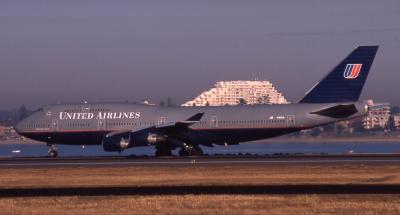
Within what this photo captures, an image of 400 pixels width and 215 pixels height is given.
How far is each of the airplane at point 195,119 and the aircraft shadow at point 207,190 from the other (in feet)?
89.2

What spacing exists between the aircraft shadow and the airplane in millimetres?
27193

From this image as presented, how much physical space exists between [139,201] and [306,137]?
120 meters

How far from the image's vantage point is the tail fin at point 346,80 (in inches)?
2424

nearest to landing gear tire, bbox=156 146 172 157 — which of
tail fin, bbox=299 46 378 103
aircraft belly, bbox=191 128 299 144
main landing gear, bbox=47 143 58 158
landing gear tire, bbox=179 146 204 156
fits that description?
landing gear tire, bbox=179 146 204 156

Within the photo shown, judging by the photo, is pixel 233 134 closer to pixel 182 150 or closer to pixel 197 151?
pixel 197 151

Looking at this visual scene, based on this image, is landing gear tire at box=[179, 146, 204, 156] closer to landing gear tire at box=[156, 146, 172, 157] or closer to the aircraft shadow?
landing gear tire at box=[156, 146, 172, 157]

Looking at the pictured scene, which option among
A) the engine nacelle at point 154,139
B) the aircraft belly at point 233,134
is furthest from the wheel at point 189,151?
the engine nacelle at point 154,139

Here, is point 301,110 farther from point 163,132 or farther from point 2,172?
point 2,172

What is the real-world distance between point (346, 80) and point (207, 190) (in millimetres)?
35408

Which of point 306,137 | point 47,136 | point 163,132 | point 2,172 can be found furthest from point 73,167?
point 306,137

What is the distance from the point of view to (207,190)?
28.7m

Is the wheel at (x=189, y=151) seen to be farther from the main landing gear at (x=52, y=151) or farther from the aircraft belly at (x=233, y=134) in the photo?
the main landing gear at (x=52, y=151)

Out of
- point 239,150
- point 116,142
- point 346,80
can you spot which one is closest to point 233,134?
point 116,142

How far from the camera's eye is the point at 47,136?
63.9 metres
